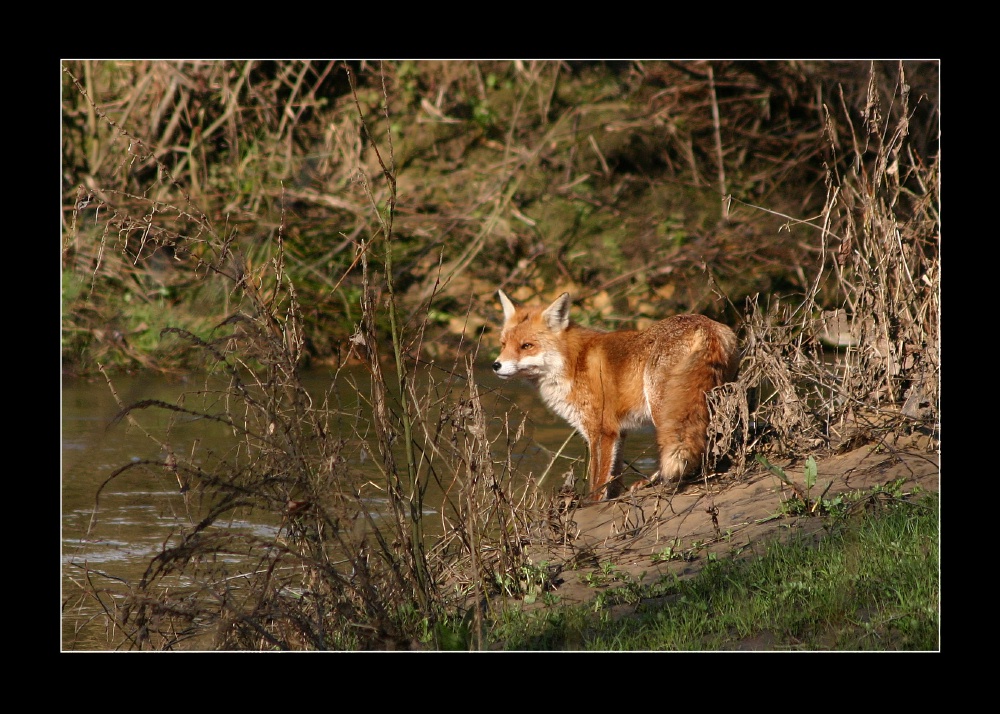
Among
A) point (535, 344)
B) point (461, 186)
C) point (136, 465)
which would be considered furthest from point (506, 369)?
point (461, 186)

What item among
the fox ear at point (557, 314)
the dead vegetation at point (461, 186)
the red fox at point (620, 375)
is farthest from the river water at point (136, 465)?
the fox ear at point (557, 314)

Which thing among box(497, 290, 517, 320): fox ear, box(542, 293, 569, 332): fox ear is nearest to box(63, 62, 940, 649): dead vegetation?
box(497, 290, 517, 320): fox ear

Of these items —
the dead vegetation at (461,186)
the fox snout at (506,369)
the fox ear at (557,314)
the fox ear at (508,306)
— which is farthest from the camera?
the dead vegetation at (461,186)

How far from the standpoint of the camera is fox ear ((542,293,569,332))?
6711mm

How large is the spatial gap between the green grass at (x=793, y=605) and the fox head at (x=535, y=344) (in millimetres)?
2525

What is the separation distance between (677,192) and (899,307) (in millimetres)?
5864

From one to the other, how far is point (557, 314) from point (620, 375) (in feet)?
2.39

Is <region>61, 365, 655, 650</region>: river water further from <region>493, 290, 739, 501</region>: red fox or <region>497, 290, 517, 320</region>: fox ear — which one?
<region>497, 290, 517, 320</region>: fox ear

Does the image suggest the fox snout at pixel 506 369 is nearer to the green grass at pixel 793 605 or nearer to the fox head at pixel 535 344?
the fox head at pixel 535 344

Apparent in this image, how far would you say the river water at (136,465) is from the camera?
187 inches

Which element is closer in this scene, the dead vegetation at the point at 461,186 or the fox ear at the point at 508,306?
the fox ear at the point at 508,306

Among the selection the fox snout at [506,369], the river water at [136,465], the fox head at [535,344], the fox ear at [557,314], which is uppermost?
the fox ear at [557,314]

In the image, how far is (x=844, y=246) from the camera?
5.71 metres

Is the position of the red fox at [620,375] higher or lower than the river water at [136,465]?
higher
